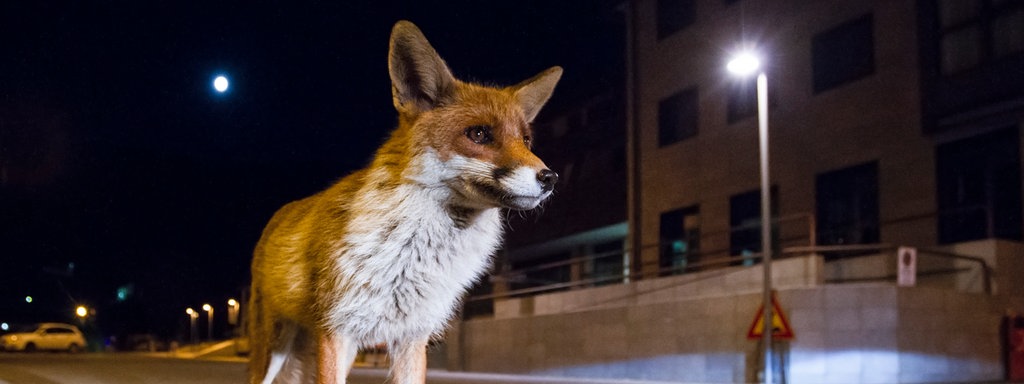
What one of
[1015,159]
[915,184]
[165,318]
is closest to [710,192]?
[915,184]

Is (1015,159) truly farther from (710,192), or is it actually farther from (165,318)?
(165,318)

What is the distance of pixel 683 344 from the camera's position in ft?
76.3

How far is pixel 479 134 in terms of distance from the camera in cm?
358

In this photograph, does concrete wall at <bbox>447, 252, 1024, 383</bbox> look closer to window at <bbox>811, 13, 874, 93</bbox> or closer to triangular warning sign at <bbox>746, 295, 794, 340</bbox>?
triangular warning sign at <bbox>746, 295, 794, 340</bbox>

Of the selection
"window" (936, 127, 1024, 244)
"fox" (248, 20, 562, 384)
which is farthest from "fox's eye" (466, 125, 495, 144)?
"window" (936, 127, 1024, 244)

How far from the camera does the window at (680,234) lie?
1281 inches

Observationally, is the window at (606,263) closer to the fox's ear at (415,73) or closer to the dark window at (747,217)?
the dark window at (747,217)

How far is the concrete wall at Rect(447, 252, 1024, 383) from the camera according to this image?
19.9 metres

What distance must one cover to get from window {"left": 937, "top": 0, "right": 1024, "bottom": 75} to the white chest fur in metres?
22.4

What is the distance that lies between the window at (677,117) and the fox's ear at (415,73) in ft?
97.0

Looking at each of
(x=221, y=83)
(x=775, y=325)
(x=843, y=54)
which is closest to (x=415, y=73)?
(x=221, y=83)

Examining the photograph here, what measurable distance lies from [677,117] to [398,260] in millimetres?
30787

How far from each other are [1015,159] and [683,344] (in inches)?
332

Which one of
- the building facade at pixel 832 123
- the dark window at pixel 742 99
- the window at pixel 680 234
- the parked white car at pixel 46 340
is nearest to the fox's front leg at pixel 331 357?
the building facade at pixel 832 123
